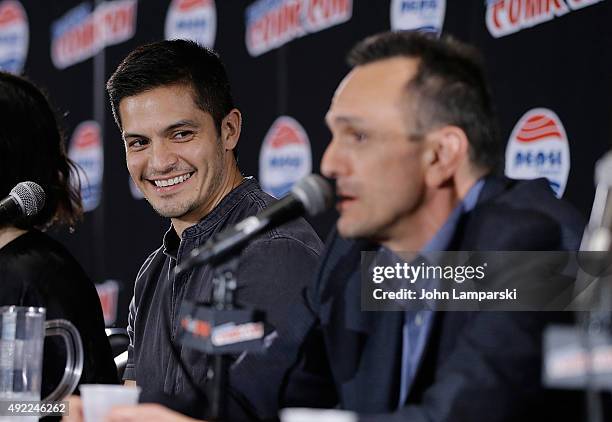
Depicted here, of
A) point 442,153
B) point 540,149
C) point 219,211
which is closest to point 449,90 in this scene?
point 442,153

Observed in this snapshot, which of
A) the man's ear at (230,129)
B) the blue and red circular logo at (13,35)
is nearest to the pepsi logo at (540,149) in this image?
the man's ear at (230,129)

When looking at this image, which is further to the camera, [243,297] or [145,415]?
[243,297]

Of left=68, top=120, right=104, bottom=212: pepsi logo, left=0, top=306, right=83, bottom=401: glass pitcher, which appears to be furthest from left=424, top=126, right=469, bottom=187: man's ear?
left=68, top=120, right=104, bottom=212: pepsi logo

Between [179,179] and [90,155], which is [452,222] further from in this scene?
[90,155]

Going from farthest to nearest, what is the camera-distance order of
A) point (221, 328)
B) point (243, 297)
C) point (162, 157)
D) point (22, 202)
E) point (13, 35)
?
point (13, 35) < point (162, 157) < point (22, 202) < point (243, 297) < point (221, 328)

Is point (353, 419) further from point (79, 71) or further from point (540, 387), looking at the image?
point (79, 71)

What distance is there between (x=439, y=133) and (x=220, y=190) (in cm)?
88

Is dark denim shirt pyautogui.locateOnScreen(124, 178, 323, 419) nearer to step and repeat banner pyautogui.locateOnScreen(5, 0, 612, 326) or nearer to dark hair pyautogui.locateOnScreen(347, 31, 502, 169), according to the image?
dark hair pyautogui.locateOnScreen(347, 31, 502, 169)

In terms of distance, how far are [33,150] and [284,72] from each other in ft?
6.07

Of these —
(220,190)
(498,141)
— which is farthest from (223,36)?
(498,141)

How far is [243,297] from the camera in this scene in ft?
6.40

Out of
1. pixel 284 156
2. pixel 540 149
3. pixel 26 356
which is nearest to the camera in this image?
pixel 26 356

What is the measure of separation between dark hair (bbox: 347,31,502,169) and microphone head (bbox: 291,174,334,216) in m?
0.23

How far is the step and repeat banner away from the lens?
284 cm
